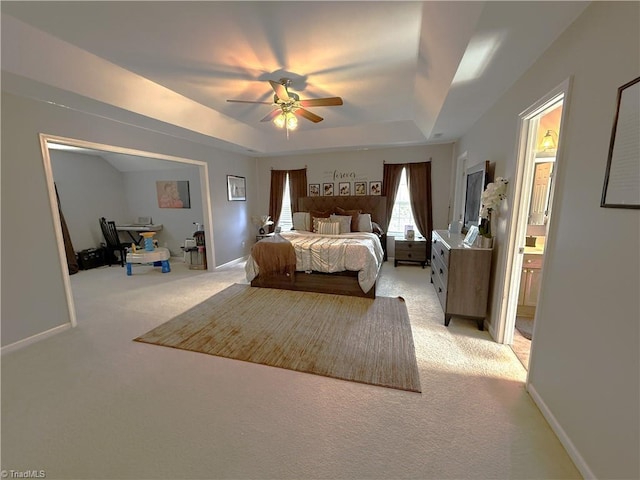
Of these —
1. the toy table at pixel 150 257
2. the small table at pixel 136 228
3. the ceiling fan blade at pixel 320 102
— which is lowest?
the toy table at pixel 150 257

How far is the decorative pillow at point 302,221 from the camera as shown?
18.3 ft

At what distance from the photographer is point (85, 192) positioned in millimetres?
5648

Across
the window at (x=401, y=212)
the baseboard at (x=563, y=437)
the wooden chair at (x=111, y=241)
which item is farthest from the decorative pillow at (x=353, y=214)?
the wooden chair at (x=111, y=241)

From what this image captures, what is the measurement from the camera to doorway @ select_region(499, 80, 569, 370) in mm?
1879

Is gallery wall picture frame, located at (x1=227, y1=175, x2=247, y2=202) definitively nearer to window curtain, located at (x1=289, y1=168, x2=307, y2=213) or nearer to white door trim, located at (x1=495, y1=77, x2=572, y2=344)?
window curtain, located at (x1=289, y1=168, x2=307, y2=213)

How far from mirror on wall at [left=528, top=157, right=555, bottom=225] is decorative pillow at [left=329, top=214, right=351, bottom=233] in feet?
9.46

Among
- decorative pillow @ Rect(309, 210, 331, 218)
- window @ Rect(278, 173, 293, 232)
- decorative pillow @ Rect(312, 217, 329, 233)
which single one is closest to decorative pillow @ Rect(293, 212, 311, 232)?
decorative pillow @ Rect(309, 210, 331, 218)

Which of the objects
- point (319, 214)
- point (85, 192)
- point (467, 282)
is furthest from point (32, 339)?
point (467, 282)

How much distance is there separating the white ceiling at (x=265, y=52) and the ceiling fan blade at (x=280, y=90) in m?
A: 0.19

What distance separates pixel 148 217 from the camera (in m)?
6.41

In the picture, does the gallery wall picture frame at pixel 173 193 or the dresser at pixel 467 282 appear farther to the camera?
the gallery wall picture frame at pixel 173 193

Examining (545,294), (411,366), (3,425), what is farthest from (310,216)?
(3,425)

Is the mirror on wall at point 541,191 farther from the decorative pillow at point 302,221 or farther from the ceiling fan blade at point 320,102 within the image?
the decorative pillow at point 302,221

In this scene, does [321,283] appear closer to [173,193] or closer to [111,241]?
[173,193]
